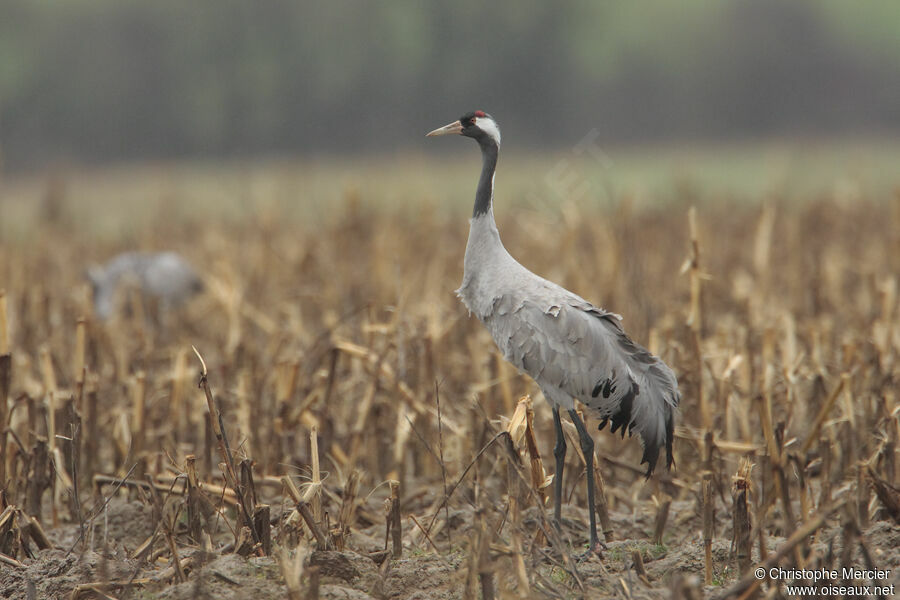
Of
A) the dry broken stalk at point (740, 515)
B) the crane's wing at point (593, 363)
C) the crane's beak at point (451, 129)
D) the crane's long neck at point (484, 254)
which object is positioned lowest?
the dry broken stalk at point (740, 515)

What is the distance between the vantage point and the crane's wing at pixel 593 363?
357 centimetres

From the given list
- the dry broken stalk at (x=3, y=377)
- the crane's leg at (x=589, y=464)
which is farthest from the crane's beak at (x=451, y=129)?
the dry broken stalk at (x=3, y=377)

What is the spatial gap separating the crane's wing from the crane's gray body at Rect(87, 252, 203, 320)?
14.2 ft

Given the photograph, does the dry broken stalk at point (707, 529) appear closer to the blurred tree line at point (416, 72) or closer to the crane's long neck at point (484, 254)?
the crane's long neck at point (484, 254)

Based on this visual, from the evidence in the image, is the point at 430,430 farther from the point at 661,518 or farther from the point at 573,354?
the point at 661,518

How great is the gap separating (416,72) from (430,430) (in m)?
20.9

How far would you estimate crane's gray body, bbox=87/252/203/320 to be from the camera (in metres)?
7.51

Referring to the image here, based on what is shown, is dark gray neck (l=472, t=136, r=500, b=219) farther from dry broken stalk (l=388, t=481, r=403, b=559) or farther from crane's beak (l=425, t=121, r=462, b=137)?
dry broken stalk (l=388, t=481, r=403, b=559)

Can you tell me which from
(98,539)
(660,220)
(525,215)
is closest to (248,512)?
(98,539)

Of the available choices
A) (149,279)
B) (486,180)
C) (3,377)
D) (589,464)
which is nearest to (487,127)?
(486,180)

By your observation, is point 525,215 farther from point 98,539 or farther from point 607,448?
point 98,539

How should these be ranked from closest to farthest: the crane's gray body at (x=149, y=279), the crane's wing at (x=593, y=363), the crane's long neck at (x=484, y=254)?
the crane's wing at (x=593, y=363) → the crane's long neck at (x=484, y=254) → the crane's gray body at (x=149, y=279)

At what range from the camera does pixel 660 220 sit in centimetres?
1012

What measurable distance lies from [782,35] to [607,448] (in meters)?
24.4
